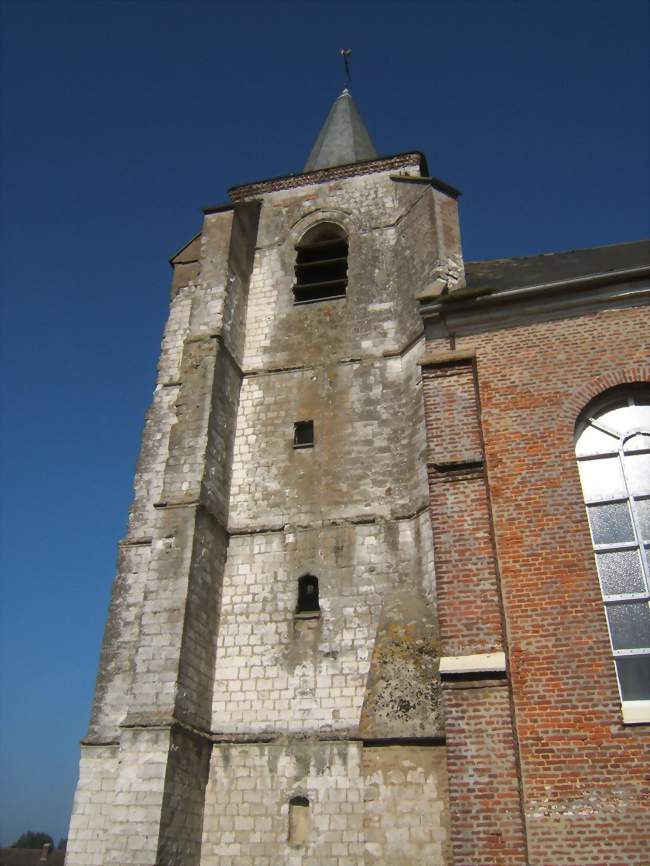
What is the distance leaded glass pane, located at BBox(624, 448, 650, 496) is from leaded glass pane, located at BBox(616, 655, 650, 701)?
1.76m

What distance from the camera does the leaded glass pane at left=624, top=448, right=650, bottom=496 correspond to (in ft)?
26.4

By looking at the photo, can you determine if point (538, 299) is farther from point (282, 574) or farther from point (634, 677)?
point (282, 574)

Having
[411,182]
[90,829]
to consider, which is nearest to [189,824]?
[90,829]

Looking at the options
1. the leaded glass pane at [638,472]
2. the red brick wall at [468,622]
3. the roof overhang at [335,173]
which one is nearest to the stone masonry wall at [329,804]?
the red brick wall at [468,622]

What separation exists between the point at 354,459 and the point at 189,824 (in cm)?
509

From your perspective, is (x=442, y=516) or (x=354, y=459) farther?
(x=354, y=459)

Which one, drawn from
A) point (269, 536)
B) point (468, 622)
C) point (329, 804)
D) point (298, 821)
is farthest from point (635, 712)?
point (269, 536)

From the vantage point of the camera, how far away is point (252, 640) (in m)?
9.84

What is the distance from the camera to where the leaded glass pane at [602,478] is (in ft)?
26.5

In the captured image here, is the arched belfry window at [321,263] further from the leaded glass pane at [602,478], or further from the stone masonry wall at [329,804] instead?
the stone masonry wall at [329,804]

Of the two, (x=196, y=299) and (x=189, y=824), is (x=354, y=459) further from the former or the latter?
(x=189, y=824)

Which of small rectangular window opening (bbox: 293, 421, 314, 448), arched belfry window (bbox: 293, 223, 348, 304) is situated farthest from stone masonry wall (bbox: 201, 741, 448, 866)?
arched belfry window (bbox: 293, 223, 348, 304)

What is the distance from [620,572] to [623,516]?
2.06ft

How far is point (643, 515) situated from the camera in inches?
310
